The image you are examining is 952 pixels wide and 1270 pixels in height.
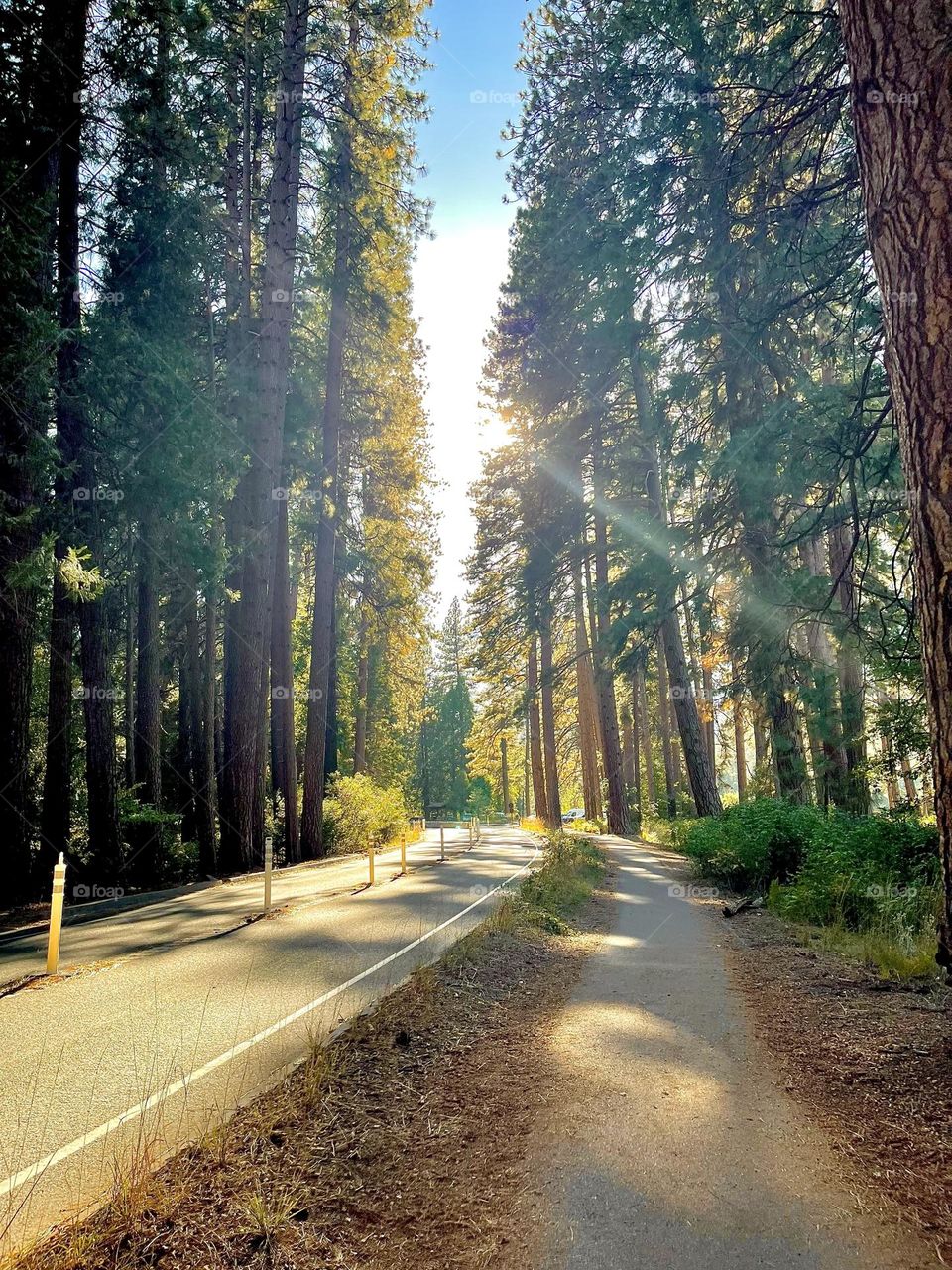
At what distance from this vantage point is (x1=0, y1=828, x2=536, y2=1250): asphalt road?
135 inches

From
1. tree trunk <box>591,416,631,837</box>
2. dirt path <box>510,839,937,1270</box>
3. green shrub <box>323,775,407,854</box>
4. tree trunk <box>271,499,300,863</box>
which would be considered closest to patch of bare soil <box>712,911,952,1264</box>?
dirt path <box>510,839,937,1270</box>

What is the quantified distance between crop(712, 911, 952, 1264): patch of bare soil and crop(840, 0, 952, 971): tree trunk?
2.61ft

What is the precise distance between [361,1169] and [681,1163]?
147cm

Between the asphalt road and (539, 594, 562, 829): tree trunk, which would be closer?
the asphalt road

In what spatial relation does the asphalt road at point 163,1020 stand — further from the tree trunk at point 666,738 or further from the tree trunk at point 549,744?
the tree trunk at point 666,738

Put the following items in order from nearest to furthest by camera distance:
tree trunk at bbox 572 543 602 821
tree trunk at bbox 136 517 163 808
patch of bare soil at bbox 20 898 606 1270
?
patch of bare soil at bbox 20 898 606 1270, tree trunk at bbox 136 517 163 808, tree trunk at bbox 572 543 602 821

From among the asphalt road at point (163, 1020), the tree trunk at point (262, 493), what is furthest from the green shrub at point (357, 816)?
the asphalt road at point (163, 1020)

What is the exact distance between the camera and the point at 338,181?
1777cm

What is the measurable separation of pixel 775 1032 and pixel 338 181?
2030cm

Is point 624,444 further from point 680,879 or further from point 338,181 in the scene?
point 680,879

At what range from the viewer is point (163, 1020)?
5.41 meters

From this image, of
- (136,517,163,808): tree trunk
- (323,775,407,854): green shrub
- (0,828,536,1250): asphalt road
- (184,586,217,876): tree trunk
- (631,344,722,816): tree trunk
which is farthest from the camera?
(323,775,407,854): green shrub

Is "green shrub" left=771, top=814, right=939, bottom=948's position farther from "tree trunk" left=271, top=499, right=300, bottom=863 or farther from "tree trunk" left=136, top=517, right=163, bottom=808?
"tree trunk" left=136, top=517, right=163, bottom=808

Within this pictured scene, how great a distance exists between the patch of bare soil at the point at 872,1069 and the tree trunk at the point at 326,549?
1423 cm
